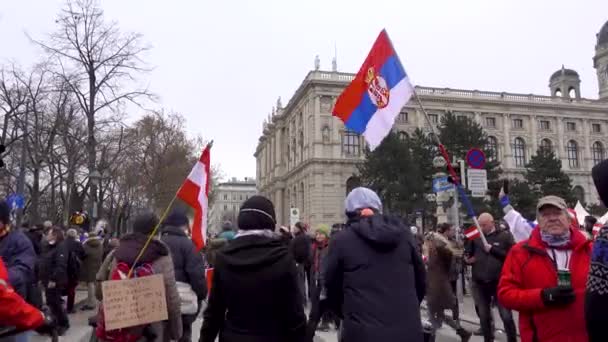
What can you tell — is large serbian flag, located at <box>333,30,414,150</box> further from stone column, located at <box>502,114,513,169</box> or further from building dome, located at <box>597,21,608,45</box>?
building dome, located at <box>597,21,608,45</box>

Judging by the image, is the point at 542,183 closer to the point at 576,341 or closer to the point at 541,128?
the point at 541,128

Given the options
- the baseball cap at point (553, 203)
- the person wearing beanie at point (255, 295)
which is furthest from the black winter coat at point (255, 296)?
the baseball cap at point (553, 203)

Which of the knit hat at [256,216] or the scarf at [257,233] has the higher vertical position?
the knit hat at [256,216]

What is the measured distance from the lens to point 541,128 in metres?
64.7

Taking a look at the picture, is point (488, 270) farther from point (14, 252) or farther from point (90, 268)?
point (90, 268)

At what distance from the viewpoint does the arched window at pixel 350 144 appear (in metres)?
58.3

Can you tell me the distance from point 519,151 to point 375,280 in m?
66.2

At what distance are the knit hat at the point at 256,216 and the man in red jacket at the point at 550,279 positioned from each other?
1.86m

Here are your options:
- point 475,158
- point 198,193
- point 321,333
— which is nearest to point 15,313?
point 198,193

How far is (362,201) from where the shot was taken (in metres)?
4.15

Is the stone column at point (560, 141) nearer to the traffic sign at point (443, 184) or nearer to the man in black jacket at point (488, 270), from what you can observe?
the traffic sign at point (443, 184)

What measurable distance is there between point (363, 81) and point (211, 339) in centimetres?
500

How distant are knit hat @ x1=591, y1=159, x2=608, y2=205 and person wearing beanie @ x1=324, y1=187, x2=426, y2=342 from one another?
4.95 ft

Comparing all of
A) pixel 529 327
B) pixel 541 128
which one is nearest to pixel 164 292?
pixel 529 327
